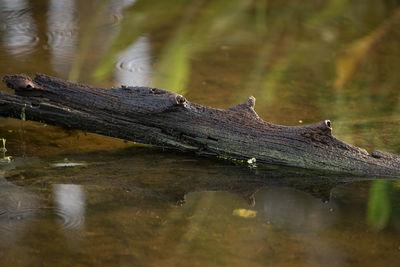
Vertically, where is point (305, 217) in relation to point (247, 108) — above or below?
below

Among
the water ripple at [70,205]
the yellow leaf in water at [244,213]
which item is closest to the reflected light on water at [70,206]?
the water ripple at [70,205]

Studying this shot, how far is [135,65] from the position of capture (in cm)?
450

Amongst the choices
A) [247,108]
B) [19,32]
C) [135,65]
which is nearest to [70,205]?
[247,108]

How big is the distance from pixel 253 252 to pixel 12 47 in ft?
10.7

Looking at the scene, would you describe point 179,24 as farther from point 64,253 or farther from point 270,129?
point 64,253

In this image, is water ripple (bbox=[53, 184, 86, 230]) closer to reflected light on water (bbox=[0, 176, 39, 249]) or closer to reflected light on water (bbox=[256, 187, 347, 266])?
reflected light on water (bbox=[0, 176, 39, 249])

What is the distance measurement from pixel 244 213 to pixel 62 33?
3346mm

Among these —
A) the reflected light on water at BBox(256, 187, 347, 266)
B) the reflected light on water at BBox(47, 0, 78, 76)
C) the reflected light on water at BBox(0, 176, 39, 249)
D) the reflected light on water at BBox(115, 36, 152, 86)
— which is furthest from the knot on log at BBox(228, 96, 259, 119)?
the reflected light on water at BBox(47, 0, 78, 76)

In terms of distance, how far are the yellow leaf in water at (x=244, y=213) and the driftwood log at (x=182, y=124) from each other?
16.3 inches

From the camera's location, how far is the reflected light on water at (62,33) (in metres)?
4.43

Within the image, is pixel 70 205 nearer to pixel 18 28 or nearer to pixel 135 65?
pixel 135 65

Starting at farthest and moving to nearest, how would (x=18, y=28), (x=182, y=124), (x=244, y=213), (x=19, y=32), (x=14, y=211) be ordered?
(x=18, y=28), (x=19, y=32), (x=182, y=124), (x=244, y=213), (x=14, y=211)

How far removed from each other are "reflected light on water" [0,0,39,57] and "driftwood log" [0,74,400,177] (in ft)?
5.80

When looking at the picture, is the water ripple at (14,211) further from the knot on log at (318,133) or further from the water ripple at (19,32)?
the water ripple at (19,32)
